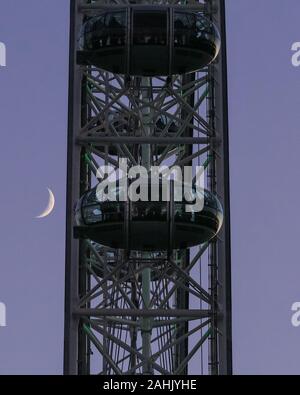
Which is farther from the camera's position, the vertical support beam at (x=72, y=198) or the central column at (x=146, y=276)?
the central column at (x=146, y=276)

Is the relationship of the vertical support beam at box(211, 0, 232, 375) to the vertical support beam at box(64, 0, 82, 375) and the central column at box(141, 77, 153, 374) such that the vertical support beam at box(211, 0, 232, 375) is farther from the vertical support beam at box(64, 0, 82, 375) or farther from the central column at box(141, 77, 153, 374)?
the vertical support beam at box(64, 0, 82, 375)

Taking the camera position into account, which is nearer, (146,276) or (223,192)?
(223,192)

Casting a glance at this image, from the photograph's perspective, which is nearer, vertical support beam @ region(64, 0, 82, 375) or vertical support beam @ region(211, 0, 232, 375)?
vertical support beam @ region(64, 0, 82, 375)

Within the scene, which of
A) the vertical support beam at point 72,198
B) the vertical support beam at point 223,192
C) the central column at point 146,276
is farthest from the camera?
the central column at point 146,276

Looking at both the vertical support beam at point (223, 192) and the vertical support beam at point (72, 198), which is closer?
the vertical support beam at point (72, 198)

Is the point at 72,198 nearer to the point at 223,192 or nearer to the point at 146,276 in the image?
the point at 223,192

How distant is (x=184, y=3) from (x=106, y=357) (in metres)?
12.3

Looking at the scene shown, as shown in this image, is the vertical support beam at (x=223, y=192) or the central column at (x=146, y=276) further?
the central column at (x=146, y=276)

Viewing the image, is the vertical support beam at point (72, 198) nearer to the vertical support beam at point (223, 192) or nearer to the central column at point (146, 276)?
the central column at point (146, 276)

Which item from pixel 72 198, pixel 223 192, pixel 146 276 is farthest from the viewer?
pixel 146 276

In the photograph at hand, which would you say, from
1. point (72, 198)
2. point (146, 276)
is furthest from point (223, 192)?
point (146, 276)

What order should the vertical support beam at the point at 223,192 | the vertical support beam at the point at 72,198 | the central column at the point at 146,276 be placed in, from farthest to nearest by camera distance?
the central column at the point at 146,276 → the vertical support beam at the point at 223,192 → the vertical support beam at the point at 72,198
